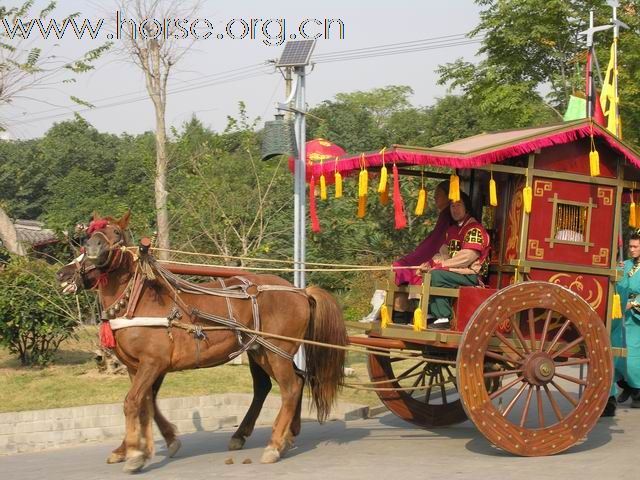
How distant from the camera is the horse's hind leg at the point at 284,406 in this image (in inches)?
307

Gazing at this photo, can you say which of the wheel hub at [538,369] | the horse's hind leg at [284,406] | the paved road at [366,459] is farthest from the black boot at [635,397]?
the horse's hind leg at [284,406]

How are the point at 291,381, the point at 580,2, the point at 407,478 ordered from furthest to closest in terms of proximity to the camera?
the point at 580,2
the point at 291,381
the point at 407,478

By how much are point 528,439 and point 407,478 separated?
1.30 m

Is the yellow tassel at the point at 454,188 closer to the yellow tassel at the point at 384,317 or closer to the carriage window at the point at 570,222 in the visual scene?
the carriage window at the point at 570,222

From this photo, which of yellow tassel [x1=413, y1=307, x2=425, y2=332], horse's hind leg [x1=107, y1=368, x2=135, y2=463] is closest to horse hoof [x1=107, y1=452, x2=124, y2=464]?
horse's hind leg [x1=107, y1=368, x2=135, y2=463]

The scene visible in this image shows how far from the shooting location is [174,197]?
16594 mm

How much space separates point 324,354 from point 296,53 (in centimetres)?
438

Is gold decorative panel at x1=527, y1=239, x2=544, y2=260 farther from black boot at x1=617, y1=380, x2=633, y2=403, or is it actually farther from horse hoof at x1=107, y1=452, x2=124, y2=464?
horse hoof at x1=107, y1=452, x2=124, y2=464

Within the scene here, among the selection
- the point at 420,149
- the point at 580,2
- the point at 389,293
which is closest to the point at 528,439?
the point at 389,293

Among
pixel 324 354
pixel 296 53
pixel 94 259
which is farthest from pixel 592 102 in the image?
pixel 94 259

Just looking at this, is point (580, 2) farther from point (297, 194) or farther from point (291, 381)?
point (291, 381)

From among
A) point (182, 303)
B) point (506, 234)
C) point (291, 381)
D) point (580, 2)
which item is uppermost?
point (580, 2)

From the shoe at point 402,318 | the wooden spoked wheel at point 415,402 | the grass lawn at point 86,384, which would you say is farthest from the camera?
the grass lawn at point 86,384

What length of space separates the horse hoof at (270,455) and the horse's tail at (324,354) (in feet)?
2.55
